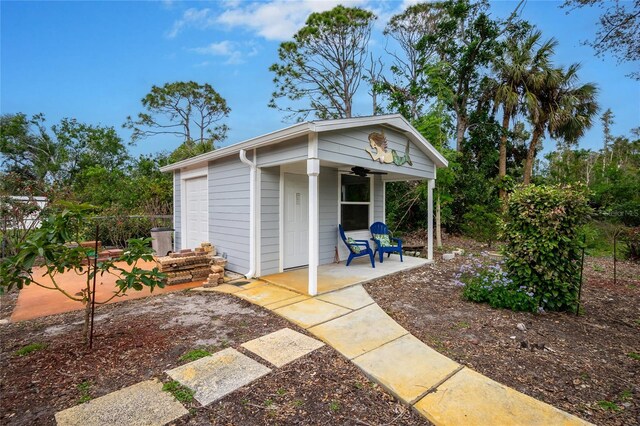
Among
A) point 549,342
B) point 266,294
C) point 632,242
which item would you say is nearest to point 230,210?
point 266,294

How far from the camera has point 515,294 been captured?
3.90 metres

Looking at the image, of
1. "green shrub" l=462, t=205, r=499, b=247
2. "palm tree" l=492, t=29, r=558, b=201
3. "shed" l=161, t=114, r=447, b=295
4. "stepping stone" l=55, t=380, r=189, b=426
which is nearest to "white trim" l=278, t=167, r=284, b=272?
"shed" l=161, t=114, r=447, b=295

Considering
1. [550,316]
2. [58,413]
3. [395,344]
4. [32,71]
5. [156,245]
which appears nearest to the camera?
[58,413]

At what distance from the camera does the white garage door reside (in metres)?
6.88

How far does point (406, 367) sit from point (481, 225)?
26.3ft

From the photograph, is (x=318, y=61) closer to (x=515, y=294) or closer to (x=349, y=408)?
(x=515, y=294)

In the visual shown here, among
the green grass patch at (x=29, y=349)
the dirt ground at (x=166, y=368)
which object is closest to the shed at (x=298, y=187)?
the dirt ground at (x=166, y=368)

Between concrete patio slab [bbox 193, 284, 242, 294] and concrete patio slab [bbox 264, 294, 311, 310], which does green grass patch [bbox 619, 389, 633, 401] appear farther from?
concrete patio slab [bbox 193, 284, 242, 294]

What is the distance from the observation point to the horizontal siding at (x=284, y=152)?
4.36 m

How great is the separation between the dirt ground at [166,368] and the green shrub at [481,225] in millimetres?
7652

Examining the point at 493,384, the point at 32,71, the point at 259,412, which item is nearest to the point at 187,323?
the point at 259,412

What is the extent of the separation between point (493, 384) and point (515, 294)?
204 cm

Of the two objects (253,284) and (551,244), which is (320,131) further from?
(551,244)

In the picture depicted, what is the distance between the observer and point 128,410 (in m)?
1.95
